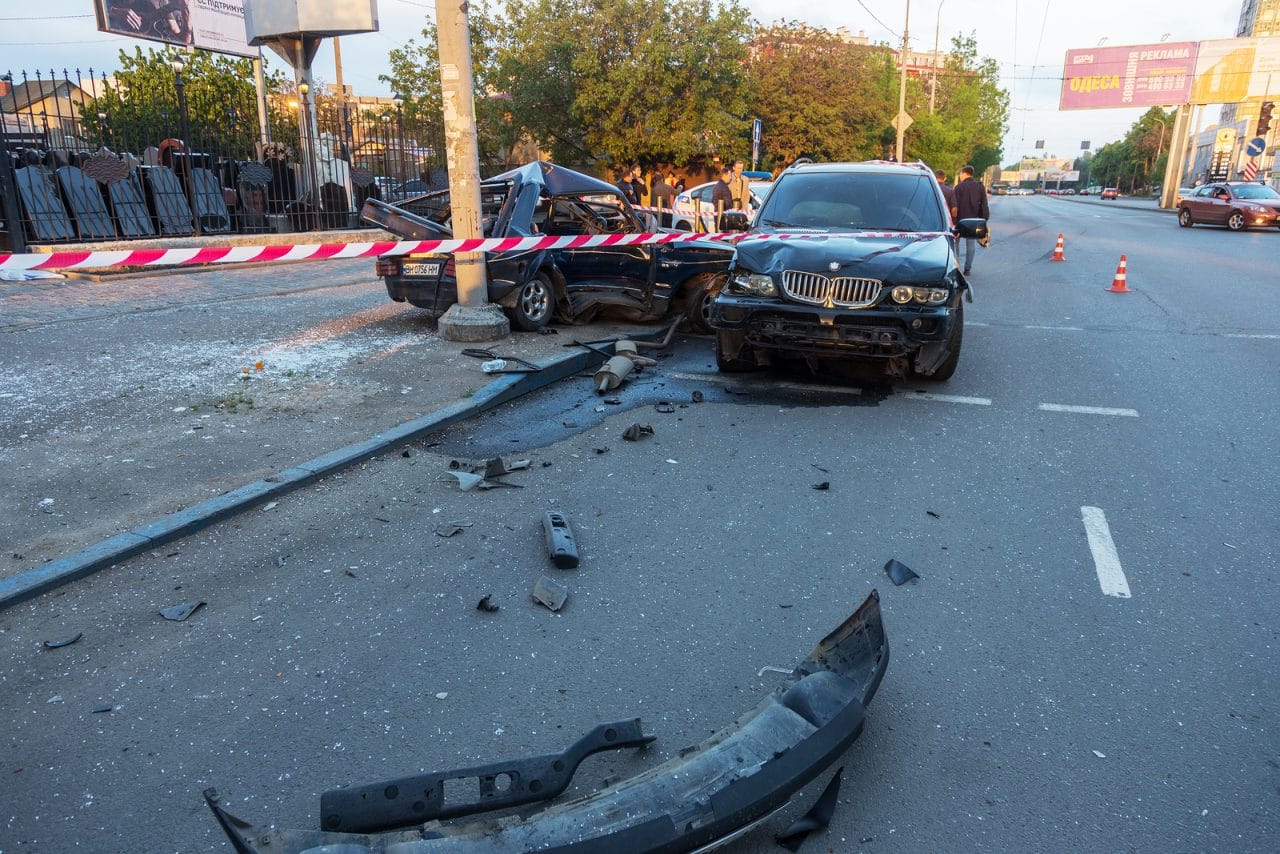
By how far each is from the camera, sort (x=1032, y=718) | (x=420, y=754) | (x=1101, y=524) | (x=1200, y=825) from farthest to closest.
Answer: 1. (x=1101, y=524)
2. (x=1032, y=718)
3. (x=420, y=754)
4. (x=1200, y=825)

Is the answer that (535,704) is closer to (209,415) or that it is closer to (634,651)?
(634,651)

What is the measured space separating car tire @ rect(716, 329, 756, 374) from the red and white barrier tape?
862 mm

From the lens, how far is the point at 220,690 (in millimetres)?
3062

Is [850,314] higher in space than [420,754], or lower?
higher

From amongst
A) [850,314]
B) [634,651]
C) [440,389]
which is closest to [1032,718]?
[634,651]

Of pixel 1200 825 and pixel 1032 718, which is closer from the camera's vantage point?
pixel 1200 825

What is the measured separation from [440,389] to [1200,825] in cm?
570

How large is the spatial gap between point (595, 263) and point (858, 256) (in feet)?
Answer: 11.6

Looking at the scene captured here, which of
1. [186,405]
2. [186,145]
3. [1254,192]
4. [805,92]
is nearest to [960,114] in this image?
[805,92]

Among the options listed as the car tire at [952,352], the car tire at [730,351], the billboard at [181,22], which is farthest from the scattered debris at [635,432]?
the billboard at [181,22]

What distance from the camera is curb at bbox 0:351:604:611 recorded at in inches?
148

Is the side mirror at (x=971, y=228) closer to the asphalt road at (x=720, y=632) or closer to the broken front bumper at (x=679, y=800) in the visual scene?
the asphalt road at (x=720, y=632)

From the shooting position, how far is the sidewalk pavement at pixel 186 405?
4.39 metres

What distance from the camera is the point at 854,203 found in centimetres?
791
